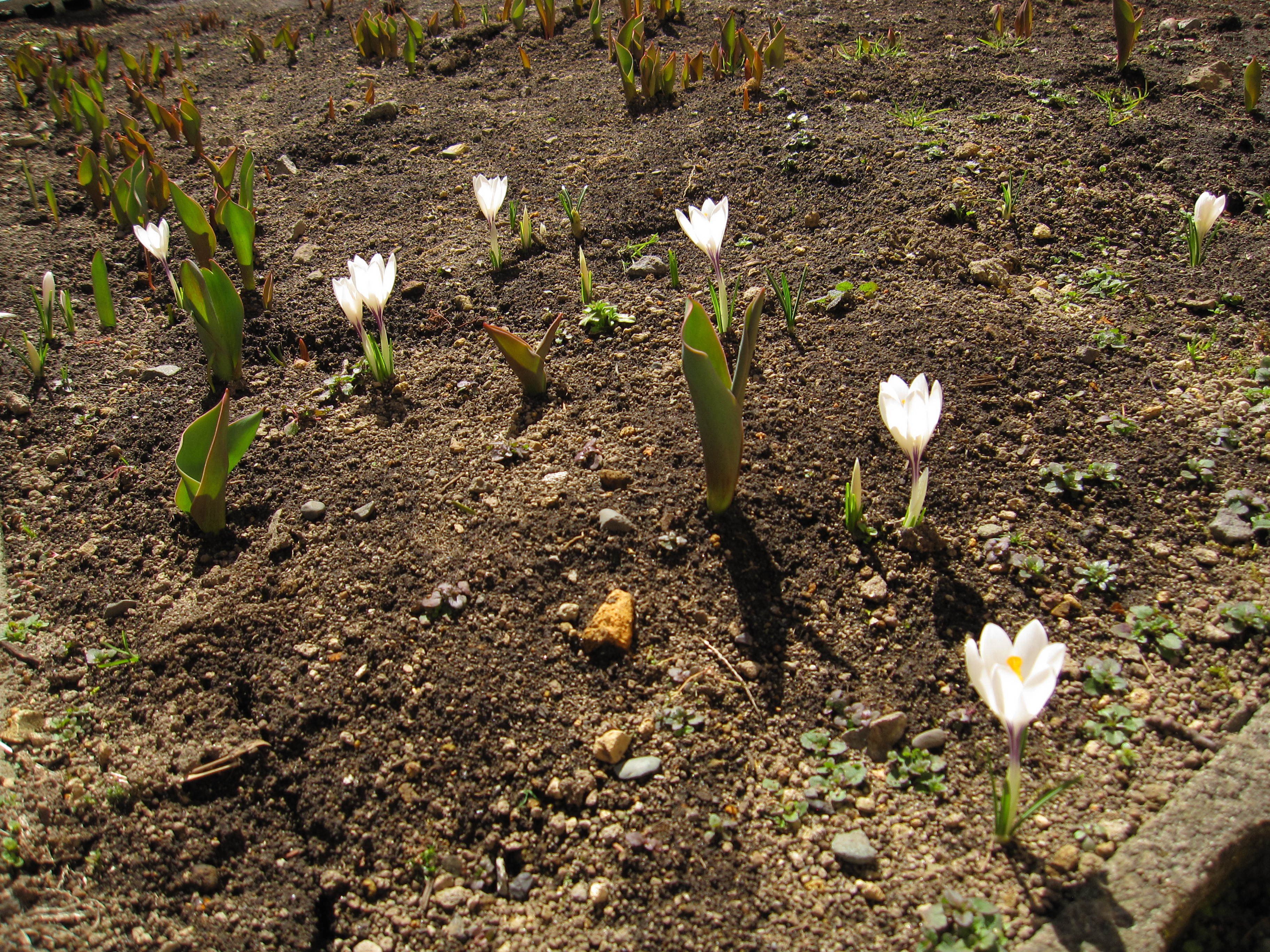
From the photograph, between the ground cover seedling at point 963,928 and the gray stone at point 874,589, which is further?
the gray stone at point 874,589

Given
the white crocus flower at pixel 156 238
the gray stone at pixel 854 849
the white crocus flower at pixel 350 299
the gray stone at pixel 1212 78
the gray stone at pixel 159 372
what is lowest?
the gray stone at pixel 854 849

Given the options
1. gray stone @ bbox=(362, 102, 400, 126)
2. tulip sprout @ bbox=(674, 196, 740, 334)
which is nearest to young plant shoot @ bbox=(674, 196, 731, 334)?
tulip sprout @ bbox=(674, 196, 740, 334)

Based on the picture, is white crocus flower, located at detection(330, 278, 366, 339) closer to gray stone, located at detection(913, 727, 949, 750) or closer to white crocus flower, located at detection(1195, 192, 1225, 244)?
gray stone, located at detection(913, 727, 949, 750)

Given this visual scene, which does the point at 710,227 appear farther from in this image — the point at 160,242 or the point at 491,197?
the point at 160,242

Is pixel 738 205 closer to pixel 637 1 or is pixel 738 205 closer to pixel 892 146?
pixel 892 146

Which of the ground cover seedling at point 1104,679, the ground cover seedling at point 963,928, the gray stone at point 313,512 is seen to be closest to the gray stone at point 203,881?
the gray stone at point 313,512

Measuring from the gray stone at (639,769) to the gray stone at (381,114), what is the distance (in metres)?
3.88

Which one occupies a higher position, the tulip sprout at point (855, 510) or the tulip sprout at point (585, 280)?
the tulip sprout at point (585, 280)

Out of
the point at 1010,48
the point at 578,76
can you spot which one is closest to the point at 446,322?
the point at 578,76

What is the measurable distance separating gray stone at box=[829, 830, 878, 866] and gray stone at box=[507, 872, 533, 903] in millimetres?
580

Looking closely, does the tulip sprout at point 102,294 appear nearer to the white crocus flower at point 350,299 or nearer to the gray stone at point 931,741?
the white crocus flower at point 350,299

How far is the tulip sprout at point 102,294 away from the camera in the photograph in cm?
302

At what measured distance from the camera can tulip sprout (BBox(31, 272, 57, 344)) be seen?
9.68 ft

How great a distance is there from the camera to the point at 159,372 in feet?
9.37
